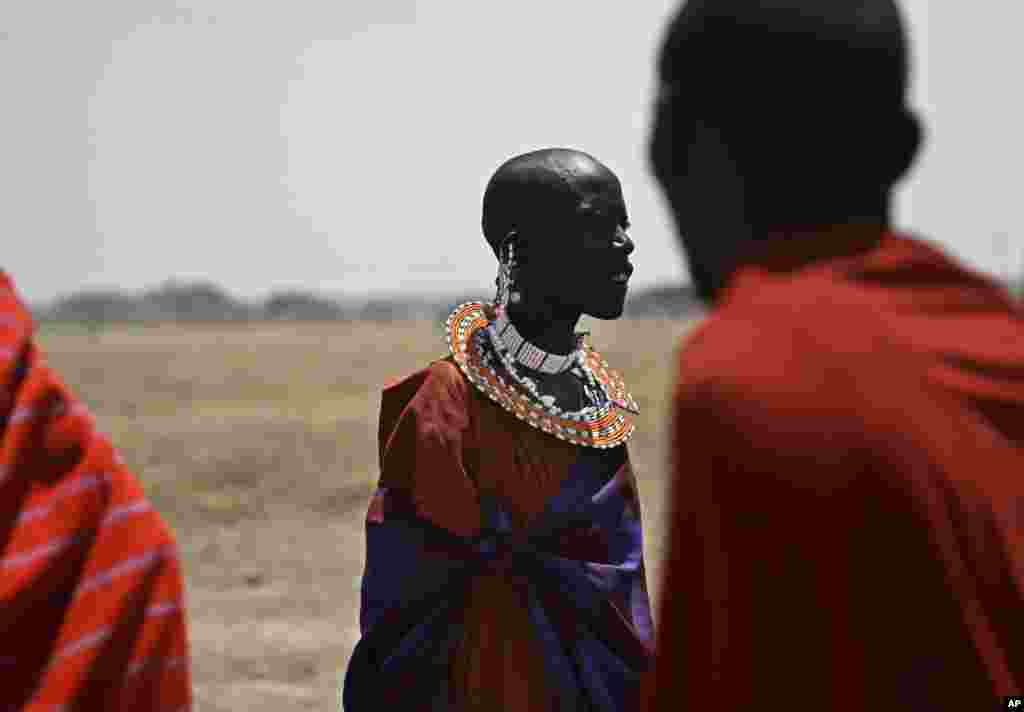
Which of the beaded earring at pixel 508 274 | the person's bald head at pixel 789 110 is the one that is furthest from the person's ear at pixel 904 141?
the beaded earring at pixel 508 274

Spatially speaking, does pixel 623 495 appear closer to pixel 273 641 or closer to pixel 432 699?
pixel 432 699

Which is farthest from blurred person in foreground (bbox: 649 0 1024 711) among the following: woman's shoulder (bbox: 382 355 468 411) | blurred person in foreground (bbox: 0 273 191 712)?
woman's shoulder (bbox: 382 355 468 411)

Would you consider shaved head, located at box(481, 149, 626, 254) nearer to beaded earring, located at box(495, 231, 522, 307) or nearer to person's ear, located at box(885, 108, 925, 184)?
beaded earring, located at box(495, 231, 522, 307)

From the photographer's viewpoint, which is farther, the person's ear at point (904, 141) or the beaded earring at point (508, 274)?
the beaded earring at point (508, 274)

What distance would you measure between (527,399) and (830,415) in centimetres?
216

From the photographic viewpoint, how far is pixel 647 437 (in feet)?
48.1

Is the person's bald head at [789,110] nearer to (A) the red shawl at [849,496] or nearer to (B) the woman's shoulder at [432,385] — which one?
(A) the red shawl at [849,496]

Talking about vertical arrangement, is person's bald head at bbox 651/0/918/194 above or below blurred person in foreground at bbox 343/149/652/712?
above

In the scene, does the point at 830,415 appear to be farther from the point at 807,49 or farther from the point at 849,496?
the point at 807,49

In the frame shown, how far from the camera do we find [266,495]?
11805mm

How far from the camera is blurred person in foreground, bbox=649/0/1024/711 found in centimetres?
153

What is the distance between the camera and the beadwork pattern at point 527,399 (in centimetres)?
362

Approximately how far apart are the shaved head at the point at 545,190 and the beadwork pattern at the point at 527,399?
0.26 metres

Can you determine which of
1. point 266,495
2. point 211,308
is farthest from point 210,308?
point 266,495
